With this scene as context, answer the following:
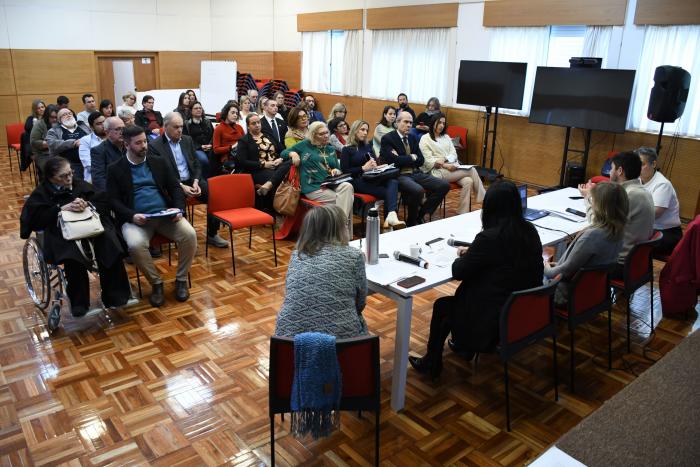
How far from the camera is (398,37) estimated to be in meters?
10.1

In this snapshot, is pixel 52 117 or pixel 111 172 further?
pixel 52 117

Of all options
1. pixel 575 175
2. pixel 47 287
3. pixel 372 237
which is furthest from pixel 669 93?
pixel 47 287

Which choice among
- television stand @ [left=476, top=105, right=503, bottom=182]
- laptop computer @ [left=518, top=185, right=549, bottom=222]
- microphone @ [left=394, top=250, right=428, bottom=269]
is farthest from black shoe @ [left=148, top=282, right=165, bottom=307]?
television stand @ [left=476, top=105, right=503, bottom=182]

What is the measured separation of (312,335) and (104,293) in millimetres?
2384

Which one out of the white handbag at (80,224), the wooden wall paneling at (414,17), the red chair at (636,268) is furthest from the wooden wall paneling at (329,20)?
the red chair at (636,268)

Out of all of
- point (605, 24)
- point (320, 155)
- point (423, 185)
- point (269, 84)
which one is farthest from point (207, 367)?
point (269, 84)

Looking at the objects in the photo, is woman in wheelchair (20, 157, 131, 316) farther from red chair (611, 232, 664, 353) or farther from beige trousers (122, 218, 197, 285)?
red chair (611, 232, 664, 353)

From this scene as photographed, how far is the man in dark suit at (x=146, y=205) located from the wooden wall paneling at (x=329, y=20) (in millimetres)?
7586

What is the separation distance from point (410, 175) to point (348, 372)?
4.04 meters

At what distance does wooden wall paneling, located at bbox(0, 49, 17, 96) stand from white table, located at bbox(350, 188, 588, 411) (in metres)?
10.2

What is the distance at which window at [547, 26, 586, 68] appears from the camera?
25.1 feet

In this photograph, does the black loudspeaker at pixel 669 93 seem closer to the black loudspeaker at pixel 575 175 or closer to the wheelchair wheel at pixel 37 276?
the black loudspeaker at pixel 575 175

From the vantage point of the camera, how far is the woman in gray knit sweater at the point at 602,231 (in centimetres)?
315

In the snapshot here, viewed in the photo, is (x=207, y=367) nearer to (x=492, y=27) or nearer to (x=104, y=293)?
(x=104, y=293)
